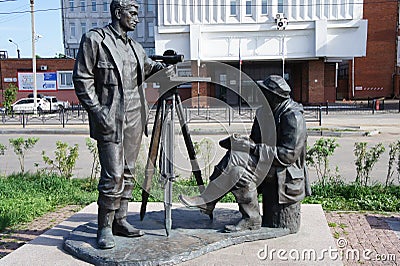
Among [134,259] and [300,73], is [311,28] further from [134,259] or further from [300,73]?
[134,259]

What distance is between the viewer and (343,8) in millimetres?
31969

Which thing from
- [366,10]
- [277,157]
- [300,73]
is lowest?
[277,157]

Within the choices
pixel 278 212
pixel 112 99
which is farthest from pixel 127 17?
pixel 278 212

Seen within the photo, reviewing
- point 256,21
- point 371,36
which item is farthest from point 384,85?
point 256,21

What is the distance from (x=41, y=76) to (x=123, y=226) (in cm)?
3729

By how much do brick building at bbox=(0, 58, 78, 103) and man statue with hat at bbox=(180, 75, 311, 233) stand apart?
36.0 m

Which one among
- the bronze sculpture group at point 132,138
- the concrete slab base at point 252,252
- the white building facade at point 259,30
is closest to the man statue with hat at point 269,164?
the bronze sculpture group at point 132,138

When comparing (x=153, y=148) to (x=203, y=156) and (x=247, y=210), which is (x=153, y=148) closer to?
(x=247, y=210)

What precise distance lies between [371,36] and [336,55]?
13884 millimetres

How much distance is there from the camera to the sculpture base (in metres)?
3.92

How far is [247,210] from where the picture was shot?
461 centimetres

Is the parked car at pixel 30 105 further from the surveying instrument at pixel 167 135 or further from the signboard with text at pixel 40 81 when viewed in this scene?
the surveying instrument at pixel 167 135

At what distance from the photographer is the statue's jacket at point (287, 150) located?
4512mm

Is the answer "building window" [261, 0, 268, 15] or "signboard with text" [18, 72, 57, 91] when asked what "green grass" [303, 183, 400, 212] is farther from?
"signboard with text" [18, 72, 57, 91]
